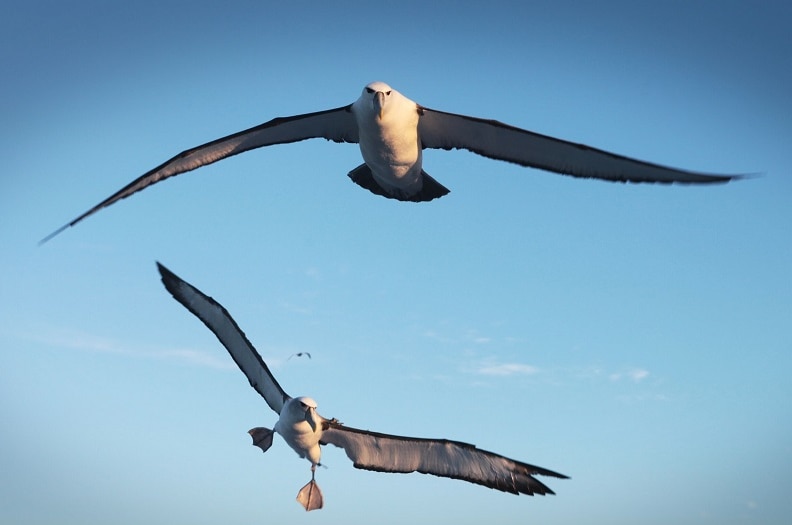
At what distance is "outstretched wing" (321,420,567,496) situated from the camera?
586 inches

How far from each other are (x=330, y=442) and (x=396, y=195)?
4399mm

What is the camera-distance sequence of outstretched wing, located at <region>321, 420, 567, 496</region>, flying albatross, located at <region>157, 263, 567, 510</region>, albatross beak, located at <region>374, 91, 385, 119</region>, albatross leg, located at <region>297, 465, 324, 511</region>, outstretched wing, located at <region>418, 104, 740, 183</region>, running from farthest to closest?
albatross leg, located at <region>297, 465, 324, 511</region>
flying albatross, located at <region>157, 263, 567, 510</region>
outstretched wing, located at <region>321, 420, 567, 496</region>
albatross beak, located at <region>374, 91, 385, 119</region>
outstretched wing, located at <region>418, 104, 740, 183</region>

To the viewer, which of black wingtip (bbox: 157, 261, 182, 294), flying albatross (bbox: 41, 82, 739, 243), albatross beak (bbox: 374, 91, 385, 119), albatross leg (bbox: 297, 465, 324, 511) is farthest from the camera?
albatross leg (bbox: 297, 465, 324, 511)

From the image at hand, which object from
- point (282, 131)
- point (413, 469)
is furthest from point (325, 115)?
point (413, 469)

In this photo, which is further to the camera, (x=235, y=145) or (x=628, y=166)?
(x=235, y=145)

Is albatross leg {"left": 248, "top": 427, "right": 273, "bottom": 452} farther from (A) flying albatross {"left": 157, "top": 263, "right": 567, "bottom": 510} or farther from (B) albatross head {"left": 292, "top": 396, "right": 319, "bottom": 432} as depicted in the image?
(B) albatross head {"left": 292, "top": 396, "right": 319, "bottom": 432}

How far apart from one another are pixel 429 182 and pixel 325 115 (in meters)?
2.03

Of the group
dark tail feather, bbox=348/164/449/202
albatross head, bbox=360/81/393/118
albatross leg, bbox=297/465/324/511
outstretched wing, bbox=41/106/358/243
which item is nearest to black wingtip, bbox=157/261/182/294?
outstretched wing, bbox=41/106/358/243

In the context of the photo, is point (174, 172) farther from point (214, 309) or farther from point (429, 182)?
point (429, 182)

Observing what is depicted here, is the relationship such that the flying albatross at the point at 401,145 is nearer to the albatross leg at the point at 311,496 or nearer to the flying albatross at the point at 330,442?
the flying albatross at the point at 330,442

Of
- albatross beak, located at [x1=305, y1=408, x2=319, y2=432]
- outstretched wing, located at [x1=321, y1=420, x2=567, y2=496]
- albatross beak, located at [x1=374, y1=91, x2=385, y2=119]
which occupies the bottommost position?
outstretched wing, located at [x1=321, y1=420, x2=567, y2=496]

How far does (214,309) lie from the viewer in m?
16.6

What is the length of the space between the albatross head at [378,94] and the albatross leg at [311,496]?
6.67 m

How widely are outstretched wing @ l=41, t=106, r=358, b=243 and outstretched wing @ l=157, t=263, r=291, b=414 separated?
1.84 meters
